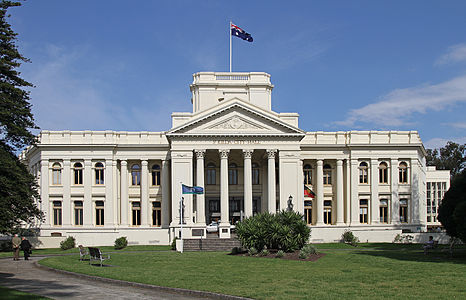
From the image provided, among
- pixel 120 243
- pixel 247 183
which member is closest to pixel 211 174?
pixel 247 183

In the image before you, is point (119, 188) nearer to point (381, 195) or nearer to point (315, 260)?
point (381, 195)

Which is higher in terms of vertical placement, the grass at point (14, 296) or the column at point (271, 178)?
the column at point (271, 178)

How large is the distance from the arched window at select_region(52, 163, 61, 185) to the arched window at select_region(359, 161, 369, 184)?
1283 inches

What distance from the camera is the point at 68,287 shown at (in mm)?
21375

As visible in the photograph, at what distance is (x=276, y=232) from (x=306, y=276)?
38.7 ft

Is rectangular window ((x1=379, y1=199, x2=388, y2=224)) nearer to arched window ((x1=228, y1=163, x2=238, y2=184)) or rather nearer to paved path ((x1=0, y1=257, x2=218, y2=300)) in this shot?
arched window ((x1=228, y1=163, x2=238, y2=184))

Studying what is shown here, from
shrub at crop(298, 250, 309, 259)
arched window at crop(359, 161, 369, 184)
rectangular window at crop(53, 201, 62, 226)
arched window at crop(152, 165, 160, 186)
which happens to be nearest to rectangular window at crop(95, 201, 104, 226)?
rectangular window at crop(53, 201, 62, 226)

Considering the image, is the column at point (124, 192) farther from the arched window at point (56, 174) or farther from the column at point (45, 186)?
the column at point (45, 186)

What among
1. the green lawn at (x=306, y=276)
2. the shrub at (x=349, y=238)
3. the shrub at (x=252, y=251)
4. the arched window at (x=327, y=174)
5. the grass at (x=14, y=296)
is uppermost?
the arched window at (x=327, y=174)

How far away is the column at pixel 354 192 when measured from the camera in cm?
5997

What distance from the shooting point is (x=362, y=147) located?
199ft

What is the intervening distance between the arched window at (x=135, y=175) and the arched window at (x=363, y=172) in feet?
80.0

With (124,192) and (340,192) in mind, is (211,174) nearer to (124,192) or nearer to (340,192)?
(124,192)

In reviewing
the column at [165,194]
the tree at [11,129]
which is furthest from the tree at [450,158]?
the tree at [11,129]
